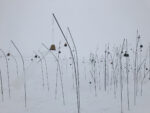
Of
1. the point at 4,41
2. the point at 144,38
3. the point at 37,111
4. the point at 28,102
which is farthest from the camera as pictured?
the point at 4,41

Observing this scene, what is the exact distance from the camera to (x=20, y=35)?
10.6 ft

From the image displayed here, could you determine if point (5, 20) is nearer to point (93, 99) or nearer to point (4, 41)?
point (4, 41)

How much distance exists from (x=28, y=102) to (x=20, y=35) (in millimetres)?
2290

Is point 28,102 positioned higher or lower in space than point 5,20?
lower

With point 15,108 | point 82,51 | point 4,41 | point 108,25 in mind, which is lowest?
point 15,108

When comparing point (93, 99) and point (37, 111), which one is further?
point (93, 99)

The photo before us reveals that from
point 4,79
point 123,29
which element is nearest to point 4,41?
point 4,79

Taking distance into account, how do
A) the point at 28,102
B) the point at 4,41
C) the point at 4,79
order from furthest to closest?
the point at 4,41
the point at 4,79
the point at 28,102

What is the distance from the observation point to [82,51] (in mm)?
3121

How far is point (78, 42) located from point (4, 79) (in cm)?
164

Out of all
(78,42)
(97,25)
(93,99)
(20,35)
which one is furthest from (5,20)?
(93,99)

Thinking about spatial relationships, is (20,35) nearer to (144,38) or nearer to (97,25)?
(97,25)

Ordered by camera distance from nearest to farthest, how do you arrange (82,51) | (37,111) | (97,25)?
1. (37,111)
2. (82,51)
3. (97,25)

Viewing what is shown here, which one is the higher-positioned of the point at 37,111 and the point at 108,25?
the point at 108,25
